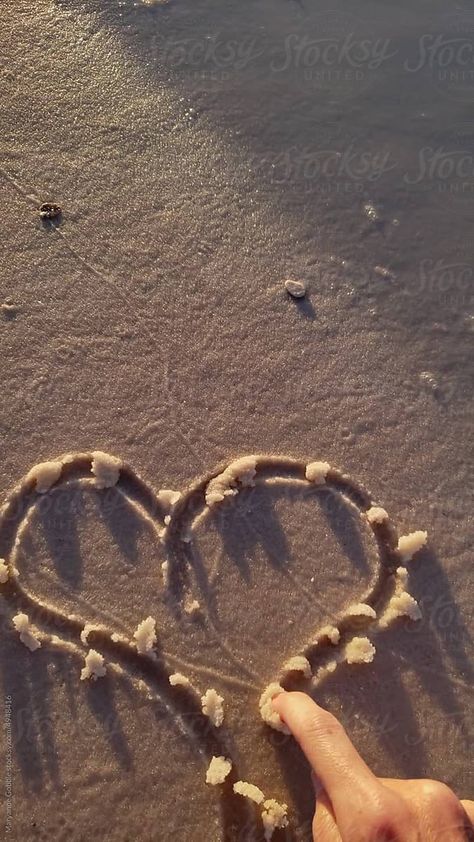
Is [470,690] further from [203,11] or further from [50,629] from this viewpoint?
[203,11]

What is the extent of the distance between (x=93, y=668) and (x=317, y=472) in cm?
151

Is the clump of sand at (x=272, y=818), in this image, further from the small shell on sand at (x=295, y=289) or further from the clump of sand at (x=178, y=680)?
the small shell on sand at (x=295, y=289)

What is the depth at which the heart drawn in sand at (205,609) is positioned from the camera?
3.23m

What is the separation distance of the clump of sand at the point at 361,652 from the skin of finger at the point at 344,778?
1.01 feet

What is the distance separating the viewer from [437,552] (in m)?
3.65

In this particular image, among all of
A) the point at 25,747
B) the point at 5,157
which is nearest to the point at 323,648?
the point at 25,747

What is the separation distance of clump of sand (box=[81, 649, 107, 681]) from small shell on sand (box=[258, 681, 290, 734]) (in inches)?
30.9

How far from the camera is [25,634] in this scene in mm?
3271

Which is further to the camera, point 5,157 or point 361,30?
point 361,30

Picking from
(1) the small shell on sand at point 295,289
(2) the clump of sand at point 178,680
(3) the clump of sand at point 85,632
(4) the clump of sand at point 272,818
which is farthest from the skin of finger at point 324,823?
(1) the small shell on sand at point 295,289

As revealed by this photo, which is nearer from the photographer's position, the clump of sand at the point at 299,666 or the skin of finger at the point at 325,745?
the skin of finger at the point at 325,745

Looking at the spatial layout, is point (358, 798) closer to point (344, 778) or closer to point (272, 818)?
point (344, 778)

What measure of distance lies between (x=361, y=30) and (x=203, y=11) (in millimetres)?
1185

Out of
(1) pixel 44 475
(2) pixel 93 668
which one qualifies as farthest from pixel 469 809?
(1) pixel 44 475
